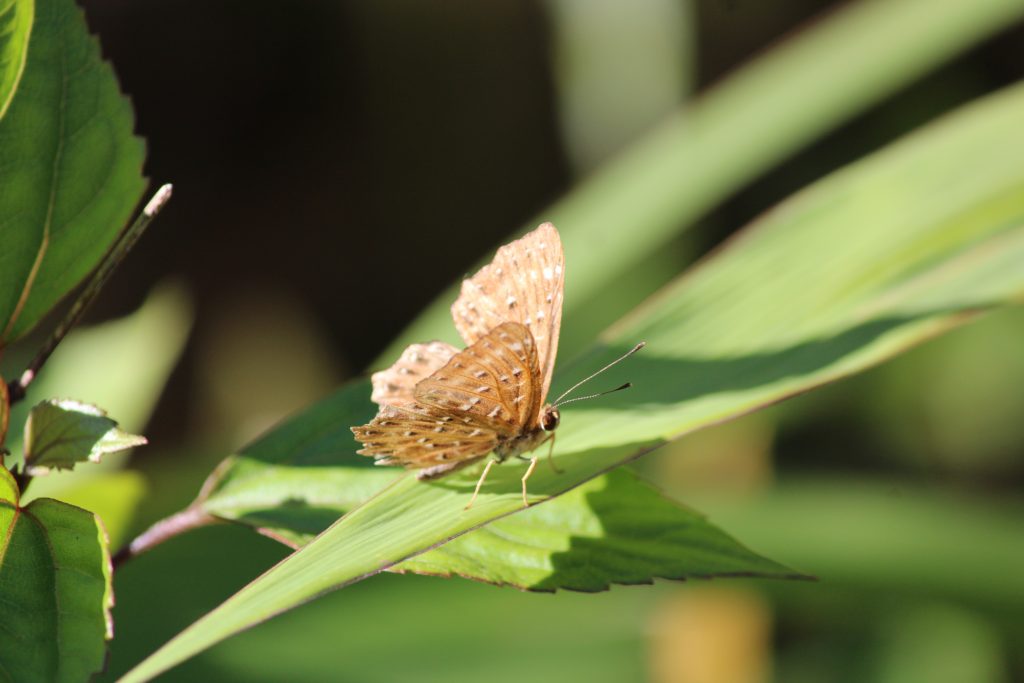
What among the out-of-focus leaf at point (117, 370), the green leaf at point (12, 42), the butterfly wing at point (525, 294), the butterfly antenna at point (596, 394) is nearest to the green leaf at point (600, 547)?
the butterfly antenna at point (596, 394)

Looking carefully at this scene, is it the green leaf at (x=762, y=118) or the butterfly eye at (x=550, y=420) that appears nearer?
the butterfly eye at (x=550, y=420)

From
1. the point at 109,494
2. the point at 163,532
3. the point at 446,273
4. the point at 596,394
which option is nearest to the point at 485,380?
the point at 596,394

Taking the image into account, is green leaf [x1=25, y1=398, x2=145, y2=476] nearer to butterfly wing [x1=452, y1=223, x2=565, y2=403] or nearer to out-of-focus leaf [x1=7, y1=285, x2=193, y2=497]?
butterfly wing [x1=452, y1=223, x2=565, y2=403]

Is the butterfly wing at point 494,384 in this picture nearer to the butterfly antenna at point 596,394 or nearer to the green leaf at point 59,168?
the butterfly antenna at point 596,394

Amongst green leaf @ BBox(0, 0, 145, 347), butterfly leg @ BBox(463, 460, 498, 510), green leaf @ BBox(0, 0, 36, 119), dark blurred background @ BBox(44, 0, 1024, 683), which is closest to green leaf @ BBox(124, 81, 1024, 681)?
butterfly leg @ BBox(463, 460, 498, 510)

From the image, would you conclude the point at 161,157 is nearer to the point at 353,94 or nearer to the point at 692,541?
the point at 353,94

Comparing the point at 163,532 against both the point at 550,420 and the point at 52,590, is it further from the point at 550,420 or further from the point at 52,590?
the point at 550,420

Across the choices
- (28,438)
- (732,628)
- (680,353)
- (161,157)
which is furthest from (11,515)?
(161,157)
